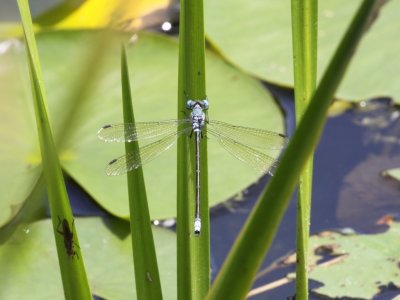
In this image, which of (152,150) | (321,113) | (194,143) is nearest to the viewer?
(321,113)

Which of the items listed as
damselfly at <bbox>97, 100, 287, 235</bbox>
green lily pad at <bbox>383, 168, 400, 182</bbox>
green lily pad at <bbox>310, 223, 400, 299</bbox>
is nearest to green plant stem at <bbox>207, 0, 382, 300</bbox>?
damselfly at <bbox>97, 100, 287, 235</bbox>

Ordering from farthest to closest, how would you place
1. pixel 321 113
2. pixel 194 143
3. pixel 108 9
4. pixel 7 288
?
pixel 108 9
pixel 7 288
pixel 194 143
pixel 321 113

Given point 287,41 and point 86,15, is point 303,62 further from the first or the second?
point 86,15

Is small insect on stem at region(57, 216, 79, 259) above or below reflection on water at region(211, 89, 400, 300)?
below

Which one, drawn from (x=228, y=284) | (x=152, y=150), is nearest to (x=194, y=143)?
(x=228, y=284)

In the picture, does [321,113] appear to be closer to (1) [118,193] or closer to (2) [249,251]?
(2) [249,251]

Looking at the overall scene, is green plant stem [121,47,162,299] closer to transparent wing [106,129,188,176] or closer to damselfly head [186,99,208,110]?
damselfly head [186,99,208,110]
